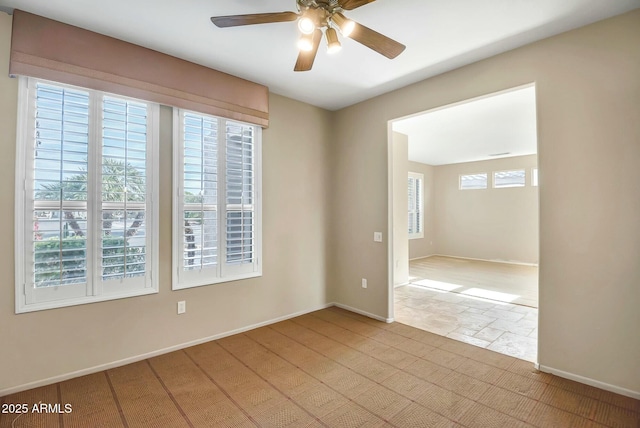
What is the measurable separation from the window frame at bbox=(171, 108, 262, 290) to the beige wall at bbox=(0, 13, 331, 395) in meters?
0.07

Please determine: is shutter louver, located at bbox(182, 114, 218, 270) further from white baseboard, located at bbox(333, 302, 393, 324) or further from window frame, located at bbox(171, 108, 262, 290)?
white baseboard, located at bbox(333, 302, 393, 324)

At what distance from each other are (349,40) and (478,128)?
3569 millimetres

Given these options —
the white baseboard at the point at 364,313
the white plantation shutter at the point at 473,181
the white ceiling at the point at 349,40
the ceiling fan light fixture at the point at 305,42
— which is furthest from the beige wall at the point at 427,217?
the ceiling fan light fixture at the point at 305,42

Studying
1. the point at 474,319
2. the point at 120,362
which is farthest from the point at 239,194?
the point at 474,319

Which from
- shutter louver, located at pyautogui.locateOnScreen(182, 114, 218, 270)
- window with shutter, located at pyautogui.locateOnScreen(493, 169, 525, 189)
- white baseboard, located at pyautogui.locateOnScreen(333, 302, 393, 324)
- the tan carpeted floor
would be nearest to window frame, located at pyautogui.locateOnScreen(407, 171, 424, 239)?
window with shutter, located at pyautogui.locateOnScreen(493, 169, 525, 189)

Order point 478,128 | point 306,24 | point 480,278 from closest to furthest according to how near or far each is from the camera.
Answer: point 306,24
point 478,128
point 480,278

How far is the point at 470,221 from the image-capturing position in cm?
846

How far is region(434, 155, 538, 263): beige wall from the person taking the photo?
7426 mm

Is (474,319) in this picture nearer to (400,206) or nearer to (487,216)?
(400,206)

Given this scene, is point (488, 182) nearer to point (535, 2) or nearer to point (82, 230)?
point (535, 2)

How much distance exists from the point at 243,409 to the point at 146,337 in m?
1.28

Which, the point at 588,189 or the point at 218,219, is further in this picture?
the point at 218,219

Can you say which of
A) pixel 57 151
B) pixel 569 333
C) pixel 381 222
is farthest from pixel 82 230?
pixel 569 333

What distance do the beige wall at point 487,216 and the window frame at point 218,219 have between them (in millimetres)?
7083
